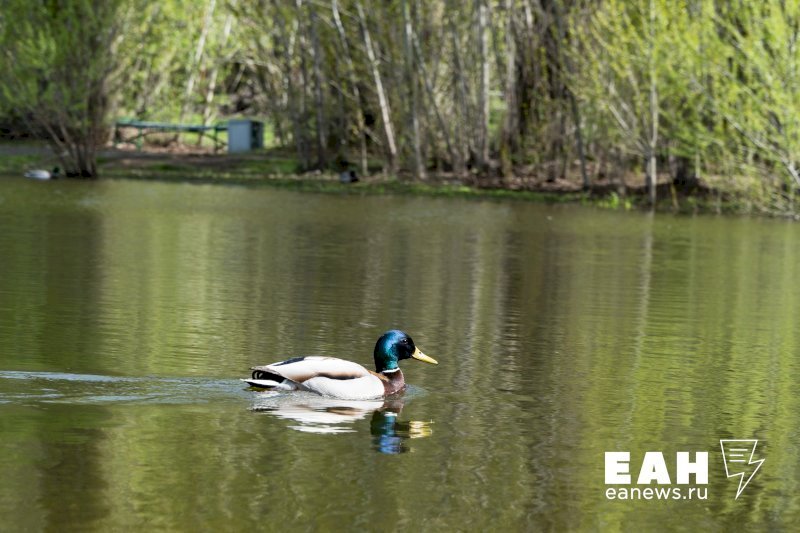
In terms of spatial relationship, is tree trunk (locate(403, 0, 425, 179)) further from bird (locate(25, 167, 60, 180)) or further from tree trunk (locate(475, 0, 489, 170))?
bird (locate(25, 167, 60, 180))

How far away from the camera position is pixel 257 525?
9125 millimetres

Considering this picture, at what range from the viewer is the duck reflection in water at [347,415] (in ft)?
37.9

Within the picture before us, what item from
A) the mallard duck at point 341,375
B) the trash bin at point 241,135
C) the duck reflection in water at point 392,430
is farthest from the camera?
the trash bin at point 241,135

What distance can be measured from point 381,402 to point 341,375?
461 mm

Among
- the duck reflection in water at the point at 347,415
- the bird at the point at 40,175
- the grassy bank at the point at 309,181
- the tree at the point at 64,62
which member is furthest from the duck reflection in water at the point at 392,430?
the tree at the point at 64,62

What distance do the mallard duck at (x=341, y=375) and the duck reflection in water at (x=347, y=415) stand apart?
86 mm

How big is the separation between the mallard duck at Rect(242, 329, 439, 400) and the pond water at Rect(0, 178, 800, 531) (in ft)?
0.39

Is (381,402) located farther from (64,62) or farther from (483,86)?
(64,62)

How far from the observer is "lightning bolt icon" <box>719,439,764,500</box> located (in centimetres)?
1089

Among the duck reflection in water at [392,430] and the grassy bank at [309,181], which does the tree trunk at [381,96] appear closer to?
the grassy bank at [309,181]

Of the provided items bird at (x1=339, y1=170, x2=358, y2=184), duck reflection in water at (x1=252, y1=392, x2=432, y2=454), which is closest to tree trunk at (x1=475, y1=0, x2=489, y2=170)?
bird at (x1=339, y1=170, x2=358, y2=184)

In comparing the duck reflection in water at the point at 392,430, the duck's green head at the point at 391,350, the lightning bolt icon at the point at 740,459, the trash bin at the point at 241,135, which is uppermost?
the trash bin at the point at 241,135

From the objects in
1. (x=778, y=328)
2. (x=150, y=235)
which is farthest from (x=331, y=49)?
(x=778, y=328)

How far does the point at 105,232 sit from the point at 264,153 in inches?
1063
